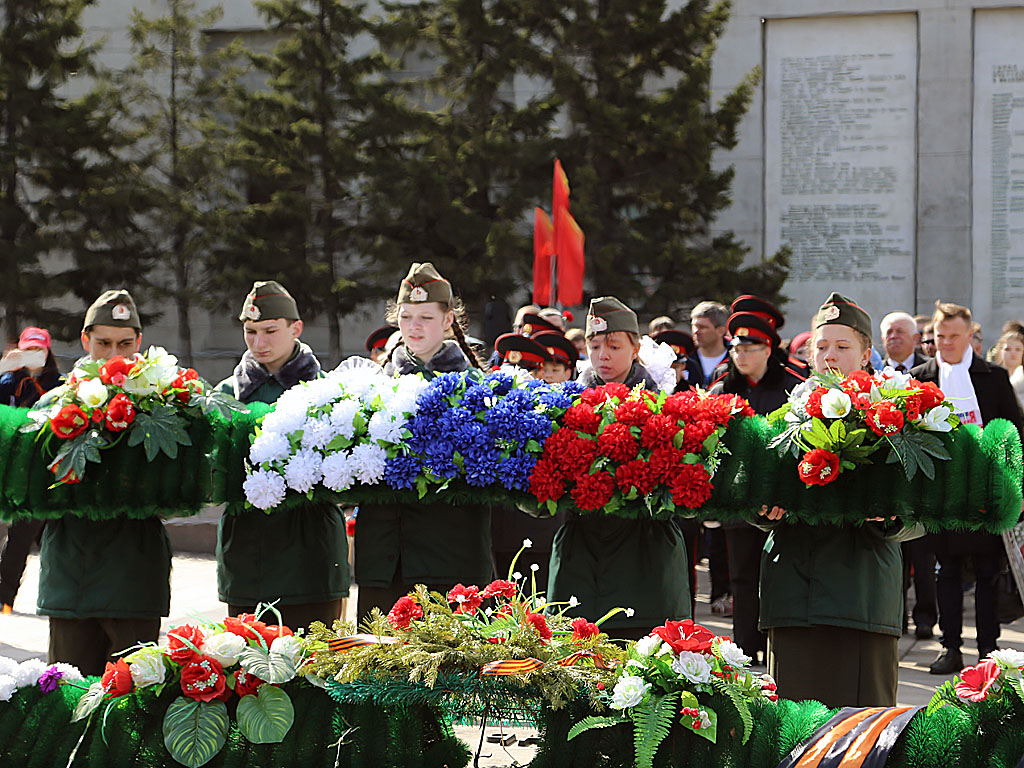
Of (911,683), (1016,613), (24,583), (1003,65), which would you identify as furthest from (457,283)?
(911,683)

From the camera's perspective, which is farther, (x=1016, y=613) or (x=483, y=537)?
(x=1016, y=613)

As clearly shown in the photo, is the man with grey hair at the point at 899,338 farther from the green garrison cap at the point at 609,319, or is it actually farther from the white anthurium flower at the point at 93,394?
the white anthurium flower at the point at 93,394

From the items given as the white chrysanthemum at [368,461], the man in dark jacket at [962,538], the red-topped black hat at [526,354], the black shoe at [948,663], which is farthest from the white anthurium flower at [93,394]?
the black shoe at [948,663]

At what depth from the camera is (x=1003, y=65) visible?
1848cm

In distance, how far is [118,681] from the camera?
3494 mm

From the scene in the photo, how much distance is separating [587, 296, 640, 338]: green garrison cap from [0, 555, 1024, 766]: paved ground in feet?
6.59

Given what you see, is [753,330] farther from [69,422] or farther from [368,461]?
Result: [69,422]

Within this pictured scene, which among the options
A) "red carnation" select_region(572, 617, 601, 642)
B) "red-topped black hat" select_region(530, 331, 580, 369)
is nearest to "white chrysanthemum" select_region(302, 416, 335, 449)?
"red carnation" select_region(572, 617, 601, 642)

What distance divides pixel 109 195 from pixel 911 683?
15.9m

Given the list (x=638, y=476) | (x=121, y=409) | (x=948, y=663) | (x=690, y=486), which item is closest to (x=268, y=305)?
(x=121, y=409)

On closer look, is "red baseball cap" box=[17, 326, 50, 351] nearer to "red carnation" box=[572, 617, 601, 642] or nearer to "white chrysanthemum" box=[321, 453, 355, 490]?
"white chrysanthemum" box=[321, 453, 355, 490]

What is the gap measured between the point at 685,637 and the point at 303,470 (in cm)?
173

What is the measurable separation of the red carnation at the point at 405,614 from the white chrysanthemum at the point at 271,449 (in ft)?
3.84

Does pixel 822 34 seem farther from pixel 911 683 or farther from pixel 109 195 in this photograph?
pixel 911 683
